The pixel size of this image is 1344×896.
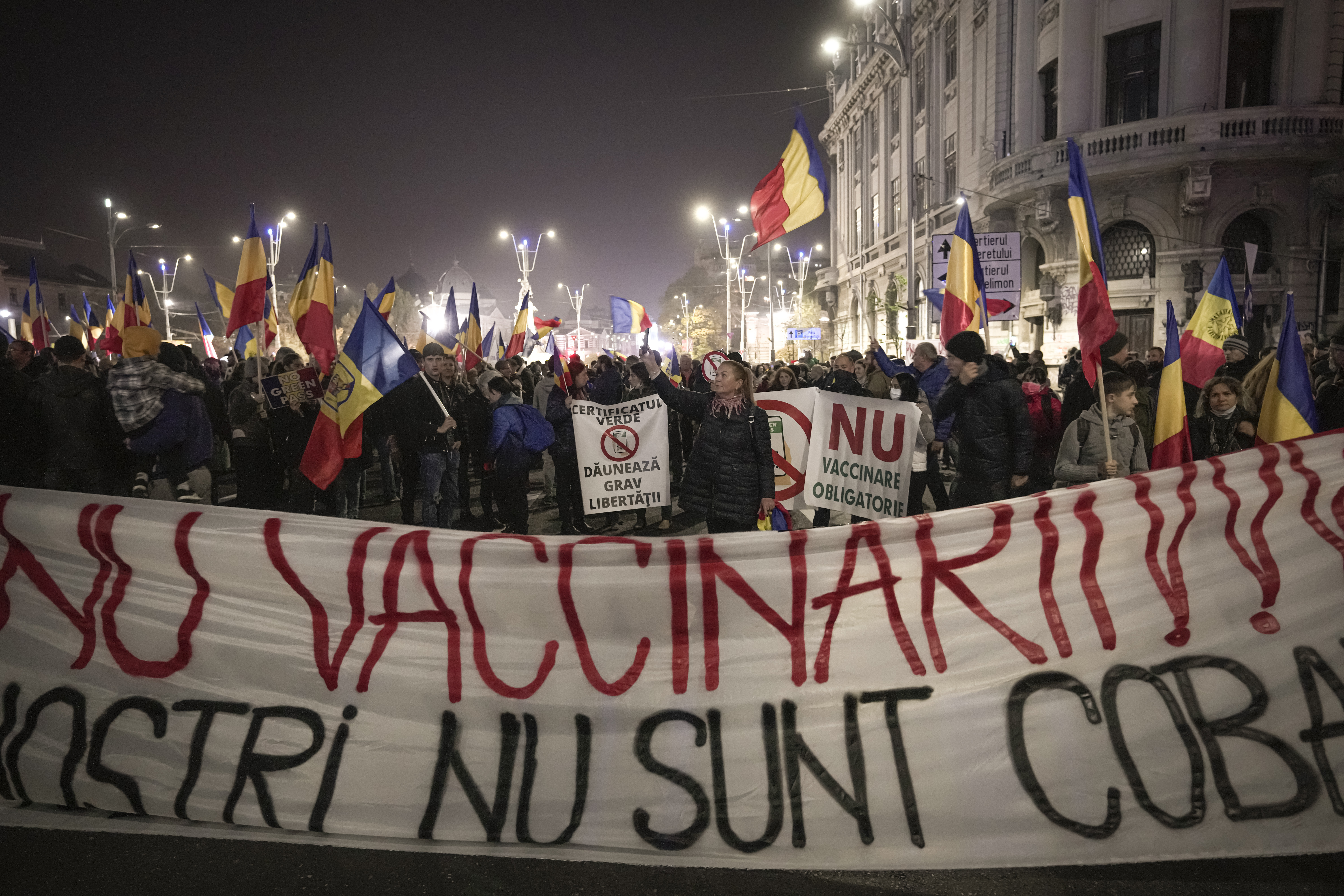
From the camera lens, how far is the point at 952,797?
9.25ft

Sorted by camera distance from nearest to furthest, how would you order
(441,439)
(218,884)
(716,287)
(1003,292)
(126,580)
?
1. (218,884)
2. (126,580)
3. (441,439)
4. (1003,292)
5. (716,287)

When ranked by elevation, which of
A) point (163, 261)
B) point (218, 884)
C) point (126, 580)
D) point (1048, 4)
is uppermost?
point (1048, 4)

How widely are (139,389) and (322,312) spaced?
5.94ft

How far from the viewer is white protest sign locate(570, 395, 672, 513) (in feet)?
27.1

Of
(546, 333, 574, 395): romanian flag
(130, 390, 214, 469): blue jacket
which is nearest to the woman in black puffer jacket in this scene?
(130, 390, 214, 469): blue jacket

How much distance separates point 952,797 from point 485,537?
6.42ft

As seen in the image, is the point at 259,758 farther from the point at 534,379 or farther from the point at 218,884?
the point at 534,379

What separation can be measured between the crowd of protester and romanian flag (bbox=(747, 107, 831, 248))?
5.19 feet

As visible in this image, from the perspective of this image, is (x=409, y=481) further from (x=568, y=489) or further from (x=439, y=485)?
(x=568, y=489)

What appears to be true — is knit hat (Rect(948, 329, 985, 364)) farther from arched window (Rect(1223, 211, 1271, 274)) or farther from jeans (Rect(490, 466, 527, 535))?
arched window (Rect(1223, 211, 1271, 274))

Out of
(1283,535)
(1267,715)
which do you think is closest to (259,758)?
(1267,715)

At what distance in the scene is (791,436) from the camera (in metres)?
7.23

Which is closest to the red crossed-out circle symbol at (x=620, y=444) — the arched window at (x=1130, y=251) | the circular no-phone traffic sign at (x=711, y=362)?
the circular no-phone traffic sign at (x=711, y=362)

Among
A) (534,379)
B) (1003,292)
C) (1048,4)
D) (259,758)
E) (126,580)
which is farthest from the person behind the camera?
(1048,4)
